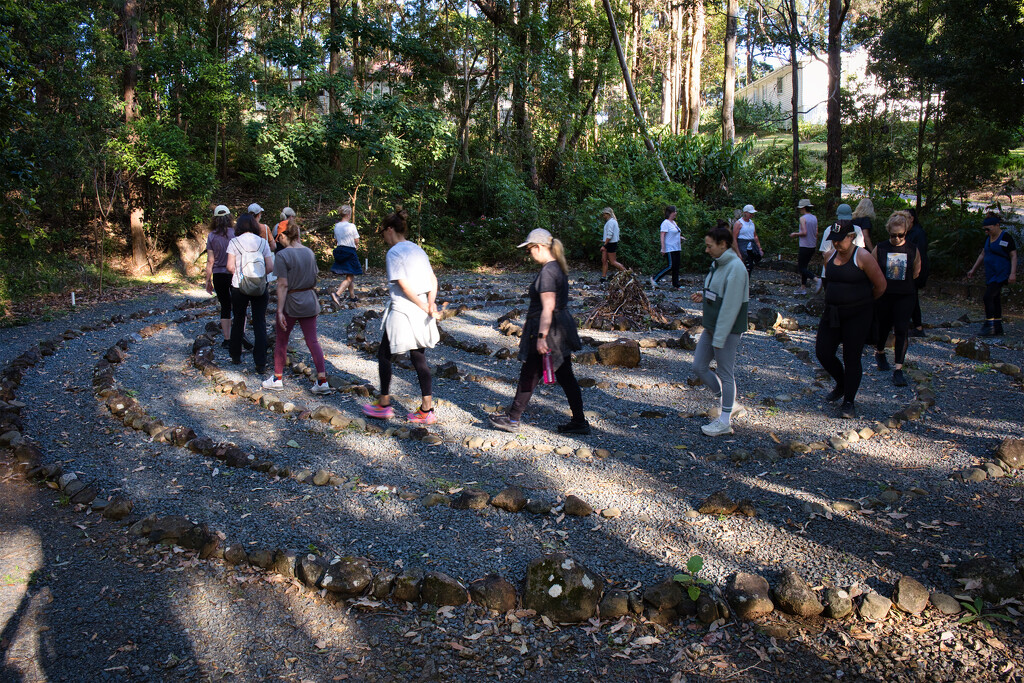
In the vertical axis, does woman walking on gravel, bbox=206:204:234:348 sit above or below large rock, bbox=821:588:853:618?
above

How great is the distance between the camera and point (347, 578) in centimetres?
408

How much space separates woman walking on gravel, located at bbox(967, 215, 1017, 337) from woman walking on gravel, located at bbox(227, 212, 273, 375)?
411 inches

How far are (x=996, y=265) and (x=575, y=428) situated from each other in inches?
325

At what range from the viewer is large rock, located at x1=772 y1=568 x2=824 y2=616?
379 centimetres

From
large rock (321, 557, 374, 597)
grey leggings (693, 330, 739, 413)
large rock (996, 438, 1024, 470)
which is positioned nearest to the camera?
large rock (321, 557, 374, 597)

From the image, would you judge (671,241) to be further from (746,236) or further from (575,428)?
(575,428)

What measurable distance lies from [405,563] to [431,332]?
286 cm

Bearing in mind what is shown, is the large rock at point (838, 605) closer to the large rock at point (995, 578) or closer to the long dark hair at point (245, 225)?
the large rock at point (995, 578)

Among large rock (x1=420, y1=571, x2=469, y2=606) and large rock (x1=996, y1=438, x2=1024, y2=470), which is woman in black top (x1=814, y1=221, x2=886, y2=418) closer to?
large rock (x1=996, y1=438, x2=1024, y2=470)

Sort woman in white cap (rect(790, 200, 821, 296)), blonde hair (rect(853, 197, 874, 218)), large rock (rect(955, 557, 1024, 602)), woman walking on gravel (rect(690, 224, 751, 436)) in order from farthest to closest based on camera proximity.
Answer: woman in white cap (rect(790, 200, 821, 296)), blonde hair (rect(853, 197, 874, 218)), woman walking on gravel (rect(690, 224, 751, 436)), large rock (rect(955, 557, 1024, 602))

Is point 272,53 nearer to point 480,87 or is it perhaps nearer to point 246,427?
Answer: point 480,87

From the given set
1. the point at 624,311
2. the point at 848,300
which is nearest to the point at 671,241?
the point at 624,311

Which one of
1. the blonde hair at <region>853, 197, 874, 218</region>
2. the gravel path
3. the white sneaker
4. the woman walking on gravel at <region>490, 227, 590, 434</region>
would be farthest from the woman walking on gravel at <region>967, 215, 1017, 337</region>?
the woman walking on gravel at <region>490, 227, 590, 434</region>

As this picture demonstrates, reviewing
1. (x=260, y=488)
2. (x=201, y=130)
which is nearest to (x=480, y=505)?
(x=260, y=488)
